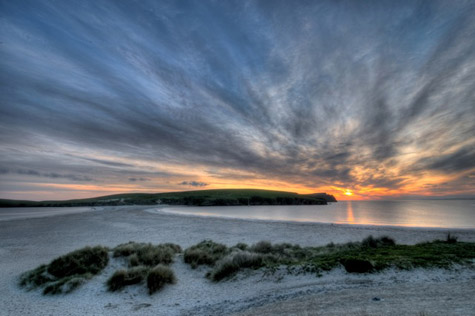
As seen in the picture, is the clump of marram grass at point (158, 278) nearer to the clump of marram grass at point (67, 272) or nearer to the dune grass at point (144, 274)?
the dune grass at point (144, 274)

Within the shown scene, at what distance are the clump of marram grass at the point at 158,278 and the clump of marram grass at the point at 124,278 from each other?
52 centimetres

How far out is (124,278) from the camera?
28.7ft

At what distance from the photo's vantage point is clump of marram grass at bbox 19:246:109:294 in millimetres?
8674

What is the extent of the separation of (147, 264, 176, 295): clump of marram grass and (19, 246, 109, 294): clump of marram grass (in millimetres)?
2732

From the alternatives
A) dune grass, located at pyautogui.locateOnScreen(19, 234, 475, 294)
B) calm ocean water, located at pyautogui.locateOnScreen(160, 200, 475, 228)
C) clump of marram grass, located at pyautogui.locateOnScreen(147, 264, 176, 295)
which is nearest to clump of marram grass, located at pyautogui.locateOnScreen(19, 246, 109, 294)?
dune grass, located at pyautogui.locateOnScreen(19, 234, 475, 294)

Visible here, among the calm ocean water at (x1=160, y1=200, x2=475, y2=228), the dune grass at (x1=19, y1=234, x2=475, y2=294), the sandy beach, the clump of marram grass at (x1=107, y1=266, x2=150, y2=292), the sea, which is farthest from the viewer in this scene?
the sea

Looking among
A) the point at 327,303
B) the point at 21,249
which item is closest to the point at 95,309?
the point at 327,303

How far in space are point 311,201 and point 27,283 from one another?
154613mm

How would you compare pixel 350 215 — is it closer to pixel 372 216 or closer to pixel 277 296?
pixel 372 216

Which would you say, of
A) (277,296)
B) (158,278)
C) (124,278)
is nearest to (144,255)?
(124,278)

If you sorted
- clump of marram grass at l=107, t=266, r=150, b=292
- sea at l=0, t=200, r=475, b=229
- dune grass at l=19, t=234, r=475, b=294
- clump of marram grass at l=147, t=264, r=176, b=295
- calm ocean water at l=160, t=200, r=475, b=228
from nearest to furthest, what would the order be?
clump of marram grass at l=147, t=264, r=176, b=295 < dune grass at l=19, t=234, r=475, b=294 < clump of marram grass at l=107, t=266, r=150, b=292 < calm ocean water at l=160, t=200, r=475, b=228 < sea at l=0, t=200, r=475, b=229

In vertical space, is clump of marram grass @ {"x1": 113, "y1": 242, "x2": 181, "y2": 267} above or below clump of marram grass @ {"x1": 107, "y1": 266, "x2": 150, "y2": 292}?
above

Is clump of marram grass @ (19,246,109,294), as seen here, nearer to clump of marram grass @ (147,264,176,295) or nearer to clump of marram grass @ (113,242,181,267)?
clump of marram grass @ (113,242,181,267)

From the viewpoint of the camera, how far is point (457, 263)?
838 centimetres
